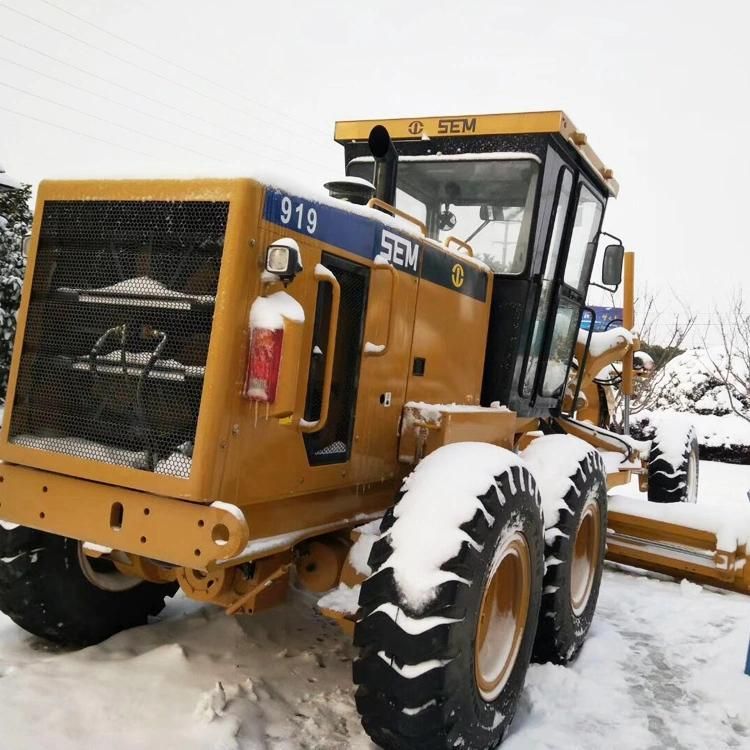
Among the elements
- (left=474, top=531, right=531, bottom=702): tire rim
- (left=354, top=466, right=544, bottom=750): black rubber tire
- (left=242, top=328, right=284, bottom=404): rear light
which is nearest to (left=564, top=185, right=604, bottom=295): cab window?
(left=474, top=531, right=531, bottom=702): tire rim

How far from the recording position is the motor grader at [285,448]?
2590mm

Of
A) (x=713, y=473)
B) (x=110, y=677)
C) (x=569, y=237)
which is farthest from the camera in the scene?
(x=713, y=473)

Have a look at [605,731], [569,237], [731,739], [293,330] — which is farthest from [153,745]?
[569,237]

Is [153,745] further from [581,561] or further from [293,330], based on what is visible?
[581,561]

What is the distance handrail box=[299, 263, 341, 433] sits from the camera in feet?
9.26

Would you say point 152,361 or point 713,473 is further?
point 713,473

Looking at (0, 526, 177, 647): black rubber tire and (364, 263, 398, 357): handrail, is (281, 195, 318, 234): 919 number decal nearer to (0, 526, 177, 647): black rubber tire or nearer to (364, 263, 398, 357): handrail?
(364, 263, 398, 357): handrail

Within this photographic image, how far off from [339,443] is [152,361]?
869mm

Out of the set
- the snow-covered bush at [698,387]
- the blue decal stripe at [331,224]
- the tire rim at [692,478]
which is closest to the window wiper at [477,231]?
the blue decal stripe at [331,224]

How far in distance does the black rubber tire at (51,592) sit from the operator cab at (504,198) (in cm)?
→ 232

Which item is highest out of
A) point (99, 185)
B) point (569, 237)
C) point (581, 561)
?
point (569, 237)

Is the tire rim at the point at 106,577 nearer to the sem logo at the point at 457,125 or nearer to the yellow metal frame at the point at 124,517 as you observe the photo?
the yellow metal frame at the point at 124,517

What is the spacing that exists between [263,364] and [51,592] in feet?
5.53

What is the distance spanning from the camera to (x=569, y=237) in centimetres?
493
